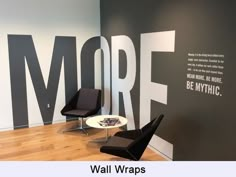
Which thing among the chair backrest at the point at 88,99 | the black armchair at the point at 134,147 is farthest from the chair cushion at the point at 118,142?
the chair backrest at the point at 88,99

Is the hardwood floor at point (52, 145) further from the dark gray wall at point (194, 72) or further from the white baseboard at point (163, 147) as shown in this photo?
the dark gray wall at point (194, 72)

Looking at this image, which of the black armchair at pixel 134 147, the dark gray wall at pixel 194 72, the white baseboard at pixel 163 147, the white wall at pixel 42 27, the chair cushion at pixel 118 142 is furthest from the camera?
the white wall at pixel 42 27

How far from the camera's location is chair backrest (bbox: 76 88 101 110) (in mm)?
4895

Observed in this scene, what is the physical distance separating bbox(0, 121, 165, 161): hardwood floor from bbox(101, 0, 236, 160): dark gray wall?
73 cm

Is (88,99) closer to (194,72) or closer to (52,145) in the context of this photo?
(52,145)

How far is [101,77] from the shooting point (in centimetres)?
544

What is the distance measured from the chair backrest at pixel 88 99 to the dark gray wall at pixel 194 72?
123 cm

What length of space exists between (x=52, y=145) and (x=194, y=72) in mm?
2567

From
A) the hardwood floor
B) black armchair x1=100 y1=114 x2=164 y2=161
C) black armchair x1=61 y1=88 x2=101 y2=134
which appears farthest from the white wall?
black armchair x1=100 y1=114 x2=164 y2=161

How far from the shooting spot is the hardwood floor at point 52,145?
11.8 ft

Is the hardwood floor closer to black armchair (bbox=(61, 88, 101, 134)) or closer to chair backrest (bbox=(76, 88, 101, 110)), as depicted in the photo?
black armchair (bbox=(61, 88, 101, 134))

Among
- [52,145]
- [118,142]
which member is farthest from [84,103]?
[118,142]

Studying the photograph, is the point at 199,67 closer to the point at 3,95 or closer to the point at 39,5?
the point at 39,5
